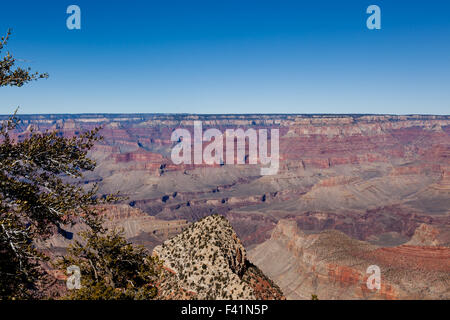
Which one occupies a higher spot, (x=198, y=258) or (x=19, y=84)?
(x=19, y=84)

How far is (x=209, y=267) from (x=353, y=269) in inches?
2086

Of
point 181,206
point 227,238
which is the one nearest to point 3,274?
point 227,238

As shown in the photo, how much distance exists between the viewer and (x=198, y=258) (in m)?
15.8

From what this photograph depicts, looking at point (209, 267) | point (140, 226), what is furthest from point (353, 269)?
point (140, 226)

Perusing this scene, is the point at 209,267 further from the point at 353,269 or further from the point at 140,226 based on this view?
the point at 140,226

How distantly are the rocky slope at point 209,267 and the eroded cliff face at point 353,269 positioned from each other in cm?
4353

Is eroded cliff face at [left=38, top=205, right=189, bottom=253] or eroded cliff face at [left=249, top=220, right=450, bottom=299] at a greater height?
eroded cliff face at [left=249, top=220, right=450, bottom=299]

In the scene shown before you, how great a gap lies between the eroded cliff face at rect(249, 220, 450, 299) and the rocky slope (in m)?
43.5

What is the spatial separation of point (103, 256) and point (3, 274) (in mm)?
3421

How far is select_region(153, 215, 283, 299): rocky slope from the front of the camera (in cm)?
1452

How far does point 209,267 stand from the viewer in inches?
601

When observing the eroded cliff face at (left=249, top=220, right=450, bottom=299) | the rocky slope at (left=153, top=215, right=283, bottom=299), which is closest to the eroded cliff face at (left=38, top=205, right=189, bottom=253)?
the eroded cliff face at (left=249, top=220, right=450, bottom=299)

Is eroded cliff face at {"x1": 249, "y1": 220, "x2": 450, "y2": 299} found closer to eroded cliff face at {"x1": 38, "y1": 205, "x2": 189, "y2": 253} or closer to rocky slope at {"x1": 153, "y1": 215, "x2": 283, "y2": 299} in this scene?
rocky slope at {"x1": 153, "y1": 215, "x2": 283, "y2": 299}
